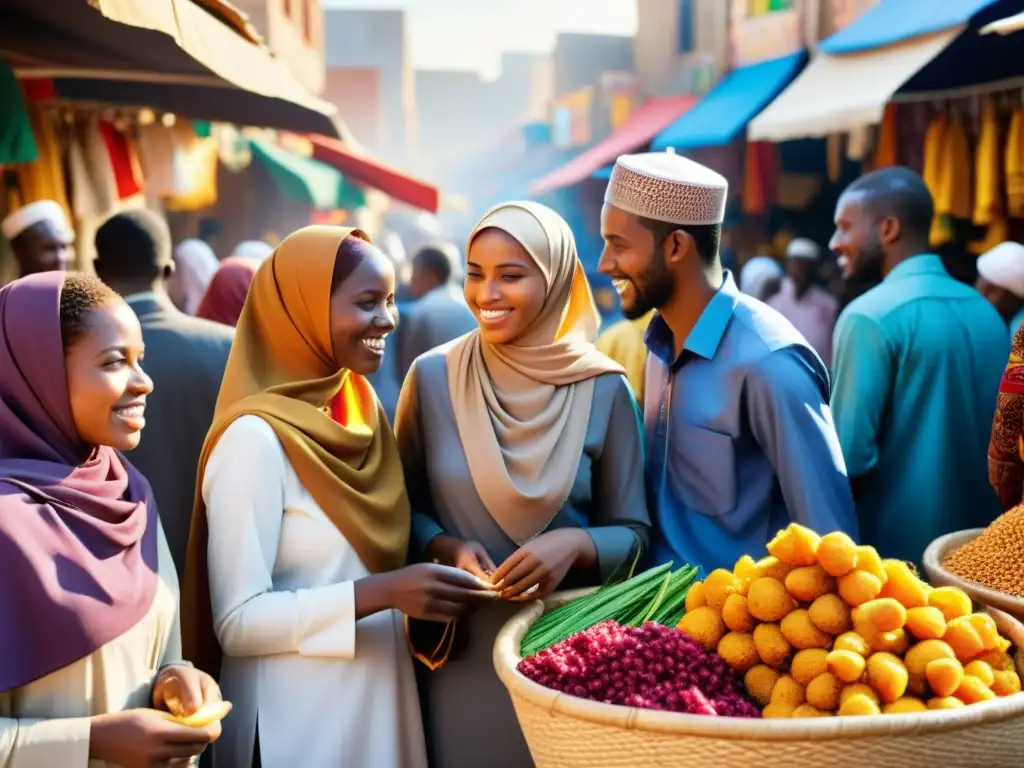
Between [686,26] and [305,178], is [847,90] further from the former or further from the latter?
[686,26]

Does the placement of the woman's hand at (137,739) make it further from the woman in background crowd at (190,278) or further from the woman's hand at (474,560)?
the woman in background crowd at (190,278)

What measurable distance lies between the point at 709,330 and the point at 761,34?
33.2 feet

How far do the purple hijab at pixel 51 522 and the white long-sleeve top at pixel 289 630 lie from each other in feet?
0.86

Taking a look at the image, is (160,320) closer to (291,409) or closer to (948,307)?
(291,409)

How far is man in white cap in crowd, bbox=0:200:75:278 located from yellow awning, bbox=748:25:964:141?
4531mm

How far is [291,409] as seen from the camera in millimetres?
2729

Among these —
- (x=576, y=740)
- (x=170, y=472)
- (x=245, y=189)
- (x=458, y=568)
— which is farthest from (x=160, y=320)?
(x=245, y=189)

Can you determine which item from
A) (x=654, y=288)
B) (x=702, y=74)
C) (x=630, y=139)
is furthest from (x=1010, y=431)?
(x=702, y=74)

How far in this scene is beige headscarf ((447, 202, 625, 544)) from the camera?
2.99m

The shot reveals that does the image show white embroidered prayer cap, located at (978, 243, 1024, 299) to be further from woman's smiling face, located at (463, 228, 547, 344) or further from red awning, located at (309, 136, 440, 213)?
red awning, located at (309, 136, 440, 213)

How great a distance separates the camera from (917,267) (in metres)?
4.36

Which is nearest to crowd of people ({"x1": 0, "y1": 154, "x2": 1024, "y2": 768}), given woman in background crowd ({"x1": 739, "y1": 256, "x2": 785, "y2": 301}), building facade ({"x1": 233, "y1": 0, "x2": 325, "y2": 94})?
woman in background crowd ({"x1": 739, "y1": 256, "x2": 785, "y2": 301})

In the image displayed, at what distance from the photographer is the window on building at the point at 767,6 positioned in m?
11.8

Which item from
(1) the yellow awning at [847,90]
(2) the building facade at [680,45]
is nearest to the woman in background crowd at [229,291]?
(1) the yellow awning at [847,90]
